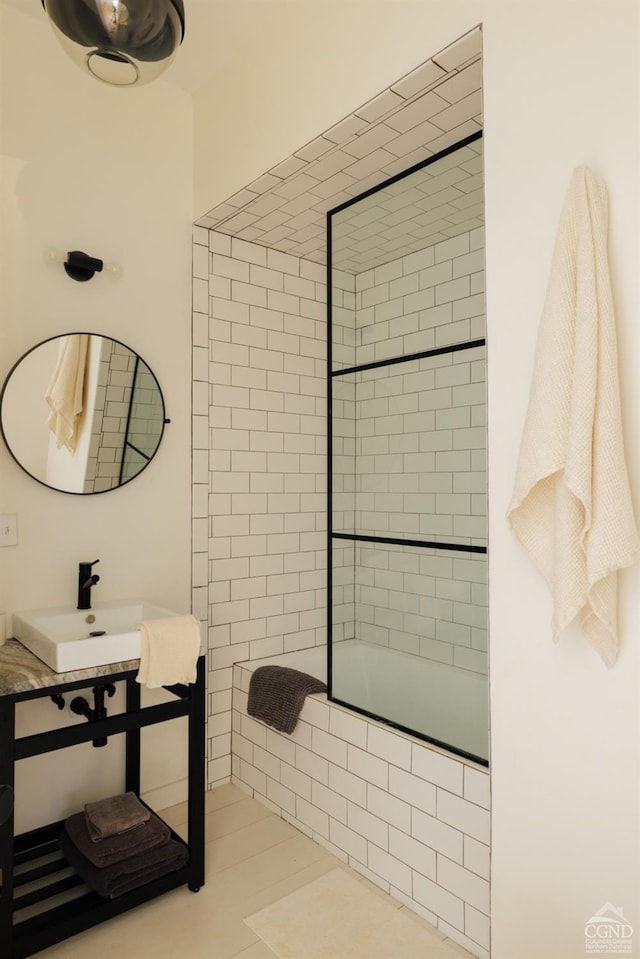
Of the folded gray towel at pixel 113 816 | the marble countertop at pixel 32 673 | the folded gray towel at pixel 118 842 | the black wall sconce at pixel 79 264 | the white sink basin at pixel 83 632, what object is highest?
the black wall sconce at pixel 79 264

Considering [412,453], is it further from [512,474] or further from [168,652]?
[168,652]

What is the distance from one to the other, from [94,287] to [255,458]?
100 centimetres

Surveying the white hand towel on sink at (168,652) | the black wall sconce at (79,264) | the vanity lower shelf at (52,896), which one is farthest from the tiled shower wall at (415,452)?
the vanity lower shelf at (52,896)

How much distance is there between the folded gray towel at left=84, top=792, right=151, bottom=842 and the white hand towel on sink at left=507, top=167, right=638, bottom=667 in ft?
5.12

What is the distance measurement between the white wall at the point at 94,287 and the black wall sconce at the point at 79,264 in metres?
0.03

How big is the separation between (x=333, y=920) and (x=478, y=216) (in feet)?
7.56

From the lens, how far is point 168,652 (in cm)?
194

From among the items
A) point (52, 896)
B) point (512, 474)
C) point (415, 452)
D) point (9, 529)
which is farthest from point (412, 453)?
point (52, 896)

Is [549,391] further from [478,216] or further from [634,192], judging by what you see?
[478,216]

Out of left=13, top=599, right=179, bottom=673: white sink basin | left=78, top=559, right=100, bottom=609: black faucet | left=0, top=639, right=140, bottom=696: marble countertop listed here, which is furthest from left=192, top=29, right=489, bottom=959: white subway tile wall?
left=0, top=639, right=140, bottom=696: marble countertop

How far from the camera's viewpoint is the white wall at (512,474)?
1.27 m

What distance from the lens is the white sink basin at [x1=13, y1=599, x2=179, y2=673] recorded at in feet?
5.99

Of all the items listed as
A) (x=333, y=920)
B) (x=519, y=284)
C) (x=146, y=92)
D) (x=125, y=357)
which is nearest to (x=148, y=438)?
(x=125, y=357)

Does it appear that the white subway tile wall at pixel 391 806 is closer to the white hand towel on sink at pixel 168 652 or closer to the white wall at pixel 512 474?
the white wall at pixel 512 474
